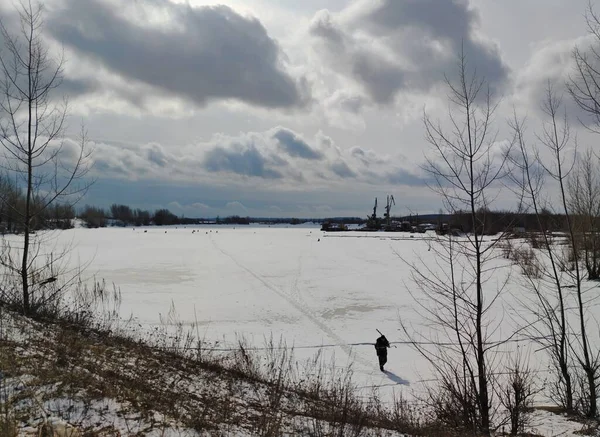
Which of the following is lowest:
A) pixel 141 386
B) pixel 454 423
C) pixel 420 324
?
pixel 420 324

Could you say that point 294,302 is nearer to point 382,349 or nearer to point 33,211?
point 382,349

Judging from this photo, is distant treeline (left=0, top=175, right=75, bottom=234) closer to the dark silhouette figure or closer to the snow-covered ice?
the snow-covered ice

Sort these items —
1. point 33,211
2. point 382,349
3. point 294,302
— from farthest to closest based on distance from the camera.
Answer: point 294,302 → point 382,349 → point 33,211

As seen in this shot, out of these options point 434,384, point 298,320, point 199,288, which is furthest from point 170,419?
point 199,288

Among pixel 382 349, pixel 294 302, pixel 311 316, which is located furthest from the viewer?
pixel 294 302

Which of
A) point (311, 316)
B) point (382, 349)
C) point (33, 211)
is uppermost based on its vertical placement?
point (33, 211)

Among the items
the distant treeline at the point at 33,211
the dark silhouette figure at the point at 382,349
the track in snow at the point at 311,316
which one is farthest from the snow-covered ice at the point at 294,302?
the distant treeline at the point at 33,211

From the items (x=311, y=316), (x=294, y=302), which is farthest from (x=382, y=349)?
(x=294, y=302)

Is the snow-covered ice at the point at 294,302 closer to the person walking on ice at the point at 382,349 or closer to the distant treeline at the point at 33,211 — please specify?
the person walking on ice at the point at 382,349

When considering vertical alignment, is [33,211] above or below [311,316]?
above

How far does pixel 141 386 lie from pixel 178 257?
106 feet

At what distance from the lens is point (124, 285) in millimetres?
20672

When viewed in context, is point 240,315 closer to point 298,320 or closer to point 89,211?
point 298,320

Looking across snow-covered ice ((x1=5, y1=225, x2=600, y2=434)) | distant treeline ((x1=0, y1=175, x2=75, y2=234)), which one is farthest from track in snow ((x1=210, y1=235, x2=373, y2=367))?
distant treeline ((x1=0, y1=175, x2=75, y2=234))
